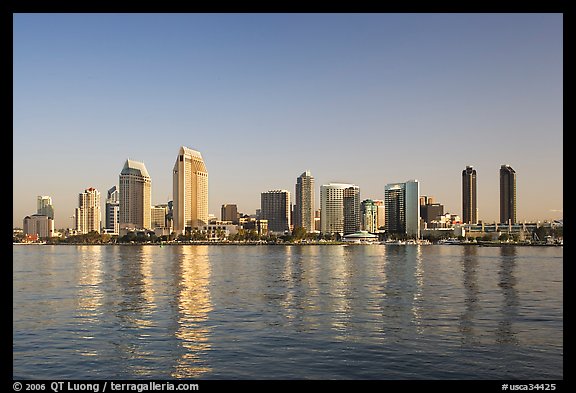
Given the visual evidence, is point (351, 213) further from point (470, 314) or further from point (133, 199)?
point (470, 314)

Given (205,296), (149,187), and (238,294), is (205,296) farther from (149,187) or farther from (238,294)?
(149,187)

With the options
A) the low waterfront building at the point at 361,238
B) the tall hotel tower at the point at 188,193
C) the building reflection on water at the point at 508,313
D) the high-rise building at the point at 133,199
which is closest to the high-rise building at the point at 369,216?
the low waterfront building at the point at 361,238

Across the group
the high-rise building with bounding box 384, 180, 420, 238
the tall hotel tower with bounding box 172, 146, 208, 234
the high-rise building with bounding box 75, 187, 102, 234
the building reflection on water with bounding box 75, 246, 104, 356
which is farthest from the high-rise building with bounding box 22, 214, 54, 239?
the building reflection on water with bounding box 75, 246, 104, 356

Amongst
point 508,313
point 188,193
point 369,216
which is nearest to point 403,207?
point 369,216

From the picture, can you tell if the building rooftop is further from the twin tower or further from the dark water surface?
the dark water surface

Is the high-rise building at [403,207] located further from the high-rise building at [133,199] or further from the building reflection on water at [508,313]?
the building reflection on water at [508,313]
